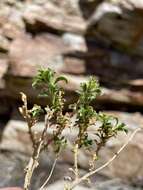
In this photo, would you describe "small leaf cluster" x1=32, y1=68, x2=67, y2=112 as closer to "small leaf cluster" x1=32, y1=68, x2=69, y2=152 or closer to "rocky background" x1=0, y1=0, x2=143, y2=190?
"small leaf cluster" x1=32, y1=68, x2=69, y2=152

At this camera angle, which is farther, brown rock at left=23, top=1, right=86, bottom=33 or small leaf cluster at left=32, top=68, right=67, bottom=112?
brown rock at left=23, top=1, right=86, bottom=33

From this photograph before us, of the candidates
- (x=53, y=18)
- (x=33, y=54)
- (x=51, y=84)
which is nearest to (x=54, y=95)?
(x=51, y=84)

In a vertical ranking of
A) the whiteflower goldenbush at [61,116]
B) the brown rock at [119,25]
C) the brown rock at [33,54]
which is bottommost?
the whiteflower goldenbush at [61,116]

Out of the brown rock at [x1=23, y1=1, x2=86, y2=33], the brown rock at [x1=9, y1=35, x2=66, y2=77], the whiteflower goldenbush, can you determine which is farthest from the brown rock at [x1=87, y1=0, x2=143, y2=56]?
the whiteflower goldenbush

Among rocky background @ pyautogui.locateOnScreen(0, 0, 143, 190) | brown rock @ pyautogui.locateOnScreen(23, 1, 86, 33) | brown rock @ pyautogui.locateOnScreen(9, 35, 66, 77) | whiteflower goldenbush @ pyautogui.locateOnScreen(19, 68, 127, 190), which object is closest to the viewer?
whiteflower goldenbush @ pyautogui.locateOnScreen(19, 68, 127, 190)

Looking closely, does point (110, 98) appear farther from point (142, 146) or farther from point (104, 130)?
point (104, 130)

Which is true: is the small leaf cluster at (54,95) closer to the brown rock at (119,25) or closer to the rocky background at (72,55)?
the rocky background at (72,55)

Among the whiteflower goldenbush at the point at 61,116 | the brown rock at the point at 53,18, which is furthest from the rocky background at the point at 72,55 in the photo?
the whiteflower goldenbush at the point at 61,116

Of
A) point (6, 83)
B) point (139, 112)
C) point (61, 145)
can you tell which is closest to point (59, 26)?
point (6, 83)
